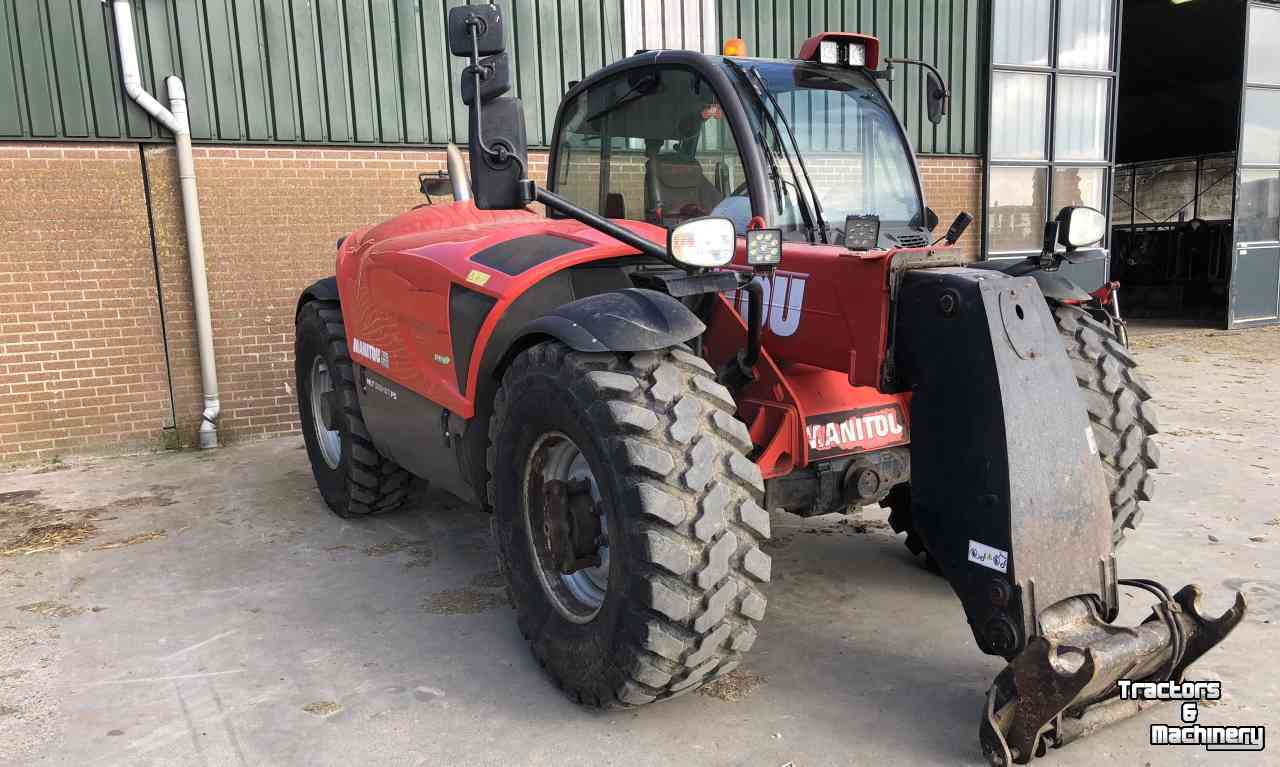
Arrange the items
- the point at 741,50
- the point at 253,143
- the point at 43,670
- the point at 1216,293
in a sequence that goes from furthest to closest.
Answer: the point at 1216,293 → the point at 253,143 → the point at 741,50 → the point at 43,670

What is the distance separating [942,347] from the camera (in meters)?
2.61

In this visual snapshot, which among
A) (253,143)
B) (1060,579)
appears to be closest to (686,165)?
(1060,579)

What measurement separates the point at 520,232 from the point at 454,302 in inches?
15.9

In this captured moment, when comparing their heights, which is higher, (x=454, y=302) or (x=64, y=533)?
(x=454, y=302)

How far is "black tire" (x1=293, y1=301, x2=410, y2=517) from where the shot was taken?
194 inches

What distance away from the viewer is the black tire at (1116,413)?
3.44 meters

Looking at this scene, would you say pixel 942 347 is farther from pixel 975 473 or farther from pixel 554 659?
pixel 554 659

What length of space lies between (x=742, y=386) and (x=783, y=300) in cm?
35

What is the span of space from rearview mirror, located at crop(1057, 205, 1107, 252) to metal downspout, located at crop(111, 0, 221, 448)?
6248 mm

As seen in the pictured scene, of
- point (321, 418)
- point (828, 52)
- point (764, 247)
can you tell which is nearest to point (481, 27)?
point (764, 247)

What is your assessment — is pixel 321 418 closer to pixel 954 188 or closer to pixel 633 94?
pixel 633 94

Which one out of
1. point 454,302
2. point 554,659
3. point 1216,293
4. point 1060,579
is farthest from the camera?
point 1216,293

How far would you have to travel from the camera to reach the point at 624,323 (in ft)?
9.04

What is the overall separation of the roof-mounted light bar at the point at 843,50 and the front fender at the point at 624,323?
1.57m
